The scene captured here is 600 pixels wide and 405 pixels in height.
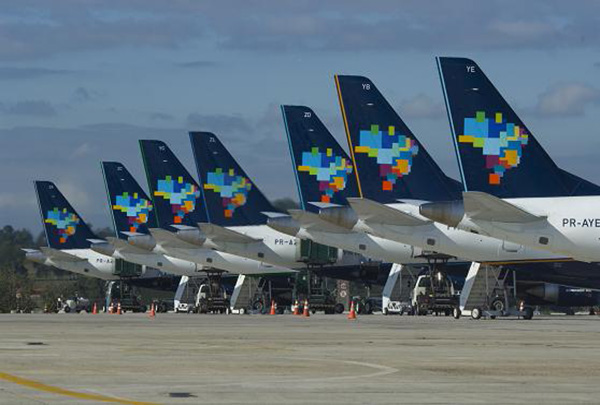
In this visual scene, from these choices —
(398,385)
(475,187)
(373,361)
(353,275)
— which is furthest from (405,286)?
(398,385)

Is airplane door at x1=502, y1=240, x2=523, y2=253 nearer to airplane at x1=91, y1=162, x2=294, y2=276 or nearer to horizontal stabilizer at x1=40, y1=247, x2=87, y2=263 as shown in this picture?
airplane at x1=91, y1=162, x2=294, y2=276

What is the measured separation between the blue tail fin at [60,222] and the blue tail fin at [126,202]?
34.8 feet

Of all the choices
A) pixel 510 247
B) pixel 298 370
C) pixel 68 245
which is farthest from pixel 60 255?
pixel 298 370

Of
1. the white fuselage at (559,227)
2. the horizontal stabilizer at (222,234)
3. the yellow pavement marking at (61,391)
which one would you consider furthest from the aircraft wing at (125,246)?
the yellow pavement marking at (61,391)

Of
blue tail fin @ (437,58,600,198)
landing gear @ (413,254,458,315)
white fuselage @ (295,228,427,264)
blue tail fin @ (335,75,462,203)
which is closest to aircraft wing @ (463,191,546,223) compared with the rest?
blue tail fin @ (437,58,600,198)

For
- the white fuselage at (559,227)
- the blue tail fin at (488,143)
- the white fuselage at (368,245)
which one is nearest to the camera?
the white fuselage at (559,227)

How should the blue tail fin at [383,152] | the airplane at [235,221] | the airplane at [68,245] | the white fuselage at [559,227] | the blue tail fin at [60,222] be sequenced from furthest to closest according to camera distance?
the blue tail fin at [60,222] → the airplane at [68,245] → the airplane at [235,221] → the blue tail fin at [383,152] → the white fuselage at [559,227]

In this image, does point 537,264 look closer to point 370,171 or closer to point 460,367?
point 370,171

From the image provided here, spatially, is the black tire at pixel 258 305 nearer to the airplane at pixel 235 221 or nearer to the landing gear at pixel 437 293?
the airplane at pixel 235 221

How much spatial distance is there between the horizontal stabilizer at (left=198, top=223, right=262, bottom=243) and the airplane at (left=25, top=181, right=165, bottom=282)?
3202 cm

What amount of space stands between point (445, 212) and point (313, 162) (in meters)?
25.7

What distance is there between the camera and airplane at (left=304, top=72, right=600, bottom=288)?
68.4 m

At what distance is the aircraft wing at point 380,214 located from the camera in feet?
215

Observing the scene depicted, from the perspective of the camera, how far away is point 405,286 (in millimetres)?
86625
